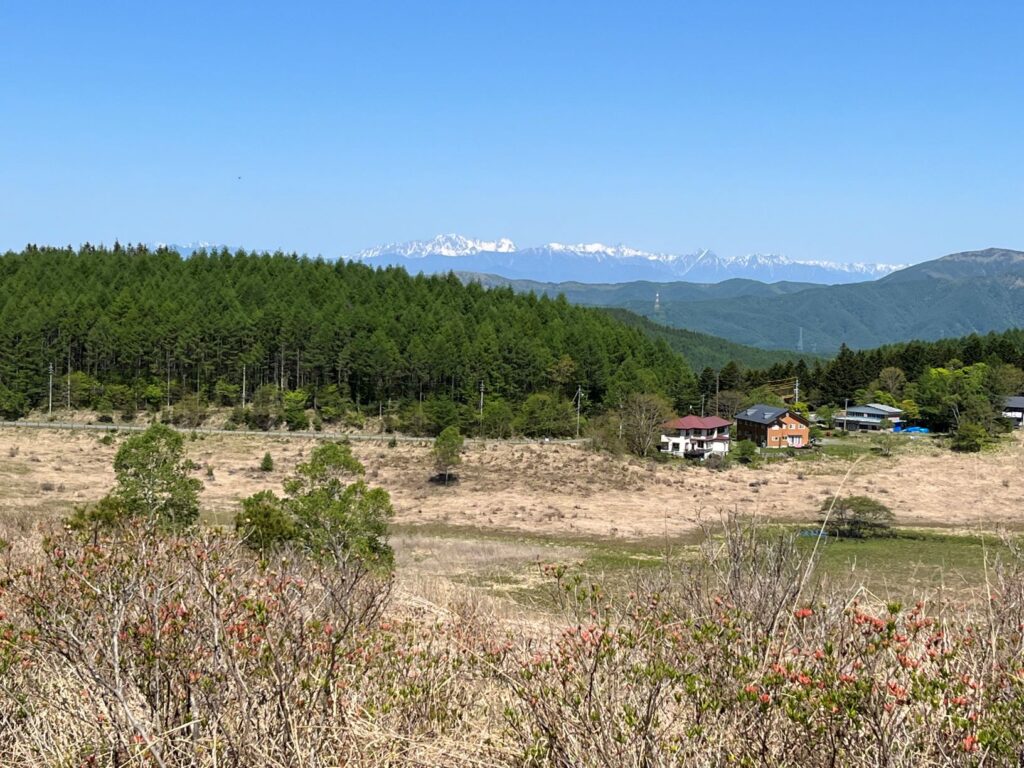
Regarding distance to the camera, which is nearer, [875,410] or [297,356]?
[875,410]

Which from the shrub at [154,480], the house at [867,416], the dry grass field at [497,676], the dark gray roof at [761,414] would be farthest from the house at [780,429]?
the dry grass field at [497,676]

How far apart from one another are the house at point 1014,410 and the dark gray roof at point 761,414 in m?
19.5

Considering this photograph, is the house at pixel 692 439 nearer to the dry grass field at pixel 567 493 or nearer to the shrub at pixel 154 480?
the dry grass field at pixel 567 493

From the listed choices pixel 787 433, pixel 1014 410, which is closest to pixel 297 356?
pixel 787 433

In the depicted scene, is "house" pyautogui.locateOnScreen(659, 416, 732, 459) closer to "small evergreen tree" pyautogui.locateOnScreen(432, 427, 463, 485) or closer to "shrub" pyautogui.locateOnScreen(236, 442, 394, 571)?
"small evergreen tree" pyautogui.locateOnScreen(432, 427, 463, 485)

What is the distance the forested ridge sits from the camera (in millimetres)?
67250

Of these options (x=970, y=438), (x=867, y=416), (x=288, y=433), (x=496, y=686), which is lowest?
(x=288, y=433)

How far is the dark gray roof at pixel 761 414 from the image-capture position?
6058 cm

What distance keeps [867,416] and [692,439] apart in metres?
19.2

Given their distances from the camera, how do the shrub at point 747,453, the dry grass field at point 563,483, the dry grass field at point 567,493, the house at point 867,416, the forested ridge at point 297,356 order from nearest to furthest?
the dry grass field at point 567,493
the dry grass field at point 563,483
the shrub at point 747,453
the house at point 867,416
the forested ridge at point 297,356

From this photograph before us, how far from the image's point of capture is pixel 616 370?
73.1 meters

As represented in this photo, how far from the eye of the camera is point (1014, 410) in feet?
222

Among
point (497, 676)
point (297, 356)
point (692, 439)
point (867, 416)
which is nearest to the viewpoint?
point (497, 676)

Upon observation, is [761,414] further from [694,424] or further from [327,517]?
[327,517]
